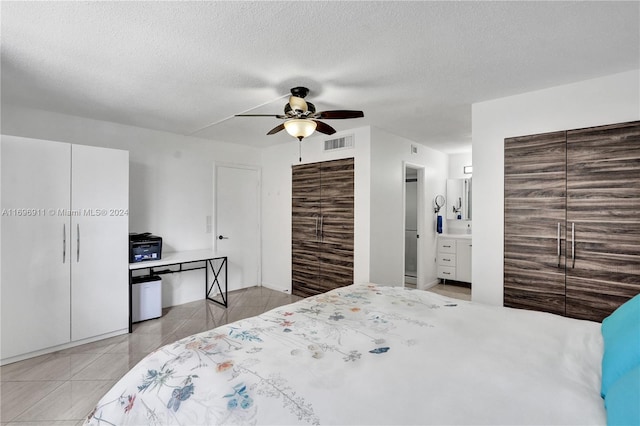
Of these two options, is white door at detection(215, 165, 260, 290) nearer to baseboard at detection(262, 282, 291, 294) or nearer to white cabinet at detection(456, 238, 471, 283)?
baseboard at detection(262, 282, 291, 294)

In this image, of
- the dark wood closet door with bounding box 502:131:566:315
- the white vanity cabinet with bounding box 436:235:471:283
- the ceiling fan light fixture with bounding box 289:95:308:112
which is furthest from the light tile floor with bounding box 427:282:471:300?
the ceiling fan light fixture with bounding box 289:95:308:112

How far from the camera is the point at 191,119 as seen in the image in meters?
3.86

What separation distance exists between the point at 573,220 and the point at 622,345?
198 cm

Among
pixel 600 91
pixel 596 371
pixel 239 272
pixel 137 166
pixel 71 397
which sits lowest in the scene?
pixel 71 397

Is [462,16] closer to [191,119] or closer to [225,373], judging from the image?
[225,373]

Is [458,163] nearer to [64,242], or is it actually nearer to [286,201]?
[286,201]

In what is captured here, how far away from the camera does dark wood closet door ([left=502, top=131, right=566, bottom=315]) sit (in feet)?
9.31

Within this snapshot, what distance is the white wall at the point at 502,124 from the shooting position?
2.61 meters

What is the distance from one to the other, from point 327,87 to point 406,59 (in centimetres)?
78

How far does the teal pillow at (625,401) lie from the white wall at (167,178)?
4673 mm

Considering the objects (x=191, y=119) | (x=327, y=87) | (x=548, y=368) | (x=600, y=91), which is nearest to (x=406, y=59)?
(x=327, y=87)

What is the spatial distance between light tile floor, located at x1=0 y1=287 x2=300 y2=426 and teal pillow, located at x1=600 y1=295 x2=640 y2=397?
293 cm

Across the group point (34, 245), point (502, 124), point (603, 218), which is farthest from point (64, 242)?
point (603, 218)

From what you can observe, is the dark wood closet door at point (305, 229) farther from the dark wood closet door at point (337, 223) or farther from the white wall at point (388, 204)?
the white wall at point (388, 204)
